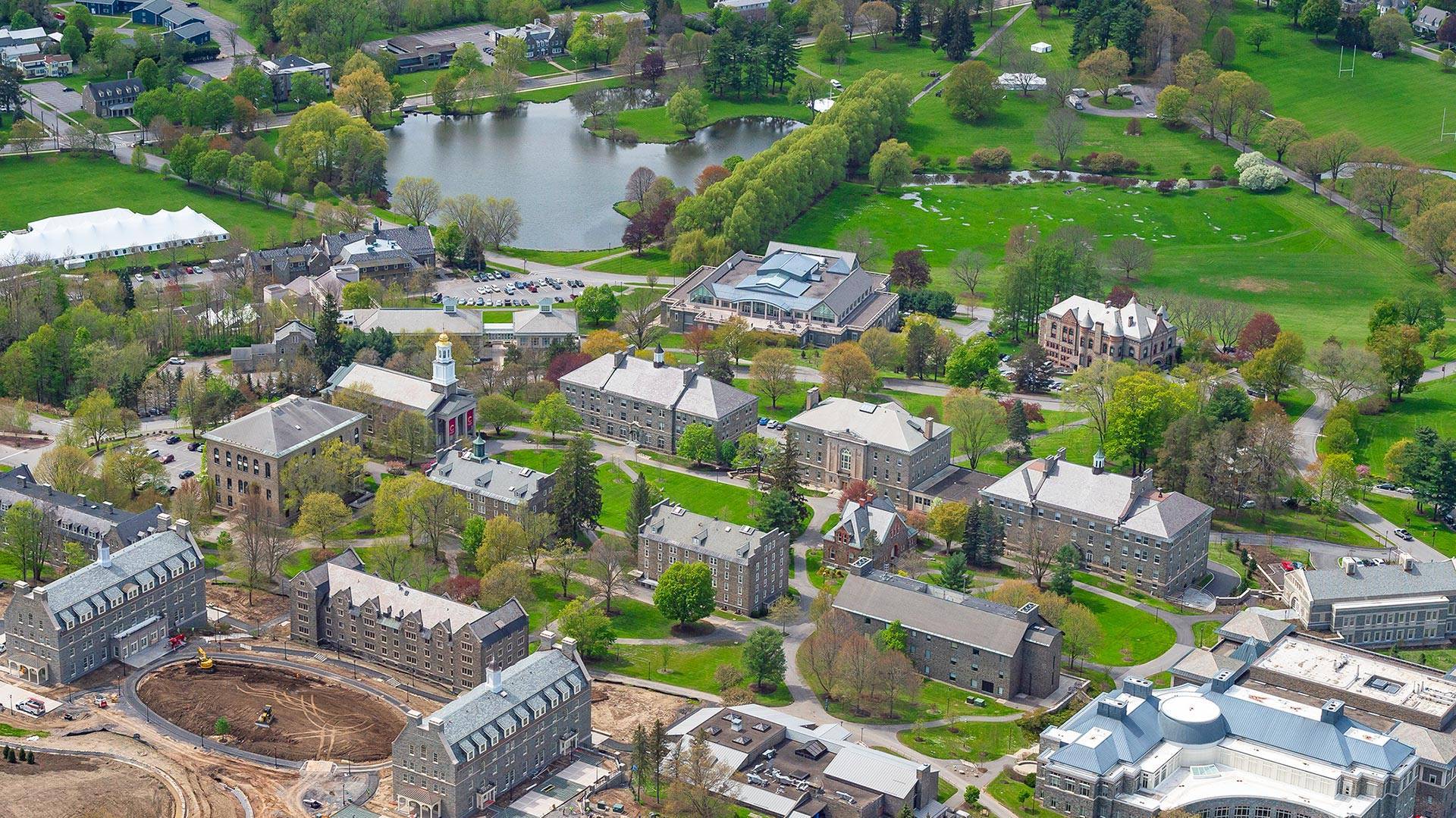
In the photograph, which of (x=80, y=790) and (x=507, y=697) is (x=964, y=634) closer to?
(x=507, y=697)

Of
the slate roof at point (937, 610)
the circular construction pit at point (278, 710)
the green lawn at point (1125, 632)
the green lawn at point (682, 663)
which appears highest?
the slate roof at point (937, 610)

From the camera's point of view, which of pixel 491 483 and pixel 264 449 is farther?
pixel 264 449

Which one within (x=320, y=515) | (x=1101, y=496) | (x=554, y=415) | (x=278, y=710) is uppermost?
(x=1101, y=496)

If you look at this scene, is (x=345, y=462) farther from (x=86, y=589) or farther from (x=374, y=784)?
(x=374, y=784)

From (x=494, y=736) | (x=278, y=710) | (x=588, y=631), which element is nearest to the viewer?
(x=494, y=736)

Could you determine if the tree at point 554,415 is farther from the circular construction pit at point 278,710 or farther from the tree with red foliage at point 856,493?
the circular construction pit at point 278,710

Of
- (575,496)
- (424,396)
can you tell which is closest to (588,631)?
(575,496)

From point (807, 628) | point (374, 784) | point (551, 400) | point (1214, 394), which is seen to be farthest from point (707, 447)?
point (374, 784)

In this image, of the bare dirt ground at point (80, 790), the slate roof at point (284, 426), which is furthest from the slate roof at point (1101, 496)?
the bare dirt ground at point (80, 790)

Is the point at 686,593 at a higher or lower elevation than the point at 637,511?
lower
